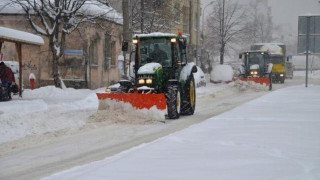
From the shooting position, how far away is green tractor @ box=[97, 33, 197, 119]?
12.5 meters

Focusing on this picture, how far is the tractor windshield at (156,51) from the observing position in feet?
45.2

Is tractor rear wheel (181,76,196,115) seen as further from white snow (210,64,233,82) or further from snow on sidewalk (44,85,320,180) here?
white snow (210,64,233,82)

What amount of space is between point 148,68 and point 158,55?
0.87m

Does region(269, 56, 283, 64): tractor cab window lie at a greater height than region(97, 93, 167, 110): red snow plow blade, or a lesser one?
greater

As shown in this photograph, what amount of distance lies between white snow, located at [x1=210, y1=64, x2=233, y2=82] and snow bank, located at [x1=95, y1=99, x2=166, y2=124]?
2243 centimetres

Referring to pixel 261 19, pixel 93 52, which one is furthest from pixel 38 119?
pixel 261 19

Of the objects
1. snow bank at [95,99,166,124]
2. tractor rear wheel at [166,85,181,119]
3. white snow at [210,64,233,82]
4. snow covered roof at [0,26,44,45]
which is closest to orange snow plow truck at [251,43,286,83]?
white snow at [210,64,233,82]

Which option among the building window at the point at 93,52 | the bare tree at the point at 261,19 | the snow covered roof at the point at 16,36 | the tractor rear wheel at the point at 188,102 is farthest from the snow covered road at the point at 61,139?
the bare tree at the point at 261,19

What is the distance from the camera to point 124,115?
12.4 meters

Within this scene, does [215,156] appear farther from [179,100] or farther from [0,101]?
[0,101]

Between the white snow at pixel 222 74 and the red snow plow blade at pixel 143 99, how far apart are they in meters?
22.4

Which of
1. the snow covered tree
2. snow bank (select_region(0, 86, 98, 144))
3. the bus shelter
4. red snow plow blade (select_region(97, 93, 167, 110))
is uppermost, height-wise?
the snow covered tree

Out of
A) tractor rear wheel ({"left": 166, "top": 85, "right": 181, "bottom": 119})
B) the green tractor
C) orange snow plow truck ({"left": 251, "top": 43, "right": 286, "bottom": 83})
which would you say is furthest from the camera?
orange snow plow truck ({"left": 251, "top": 43, "right": 286, "bottom": 83})

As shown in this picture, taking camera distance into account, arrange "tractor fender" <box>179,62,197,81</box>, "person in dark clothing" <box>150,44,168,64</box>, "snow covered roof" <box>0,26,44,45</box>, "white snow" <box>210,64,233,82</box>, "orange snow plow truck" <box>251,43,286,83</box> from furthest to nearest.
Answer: "orange snow plow truck" <box>251,43,286,83</box>, "white snow" <box>210,64,233,82</box>, "snow covered roof" <box>0,26,44,45</box>, "tractor fender" <box>179,62,197,81</box>, "person in dark clothing" <box>150,44,168,64</box>
